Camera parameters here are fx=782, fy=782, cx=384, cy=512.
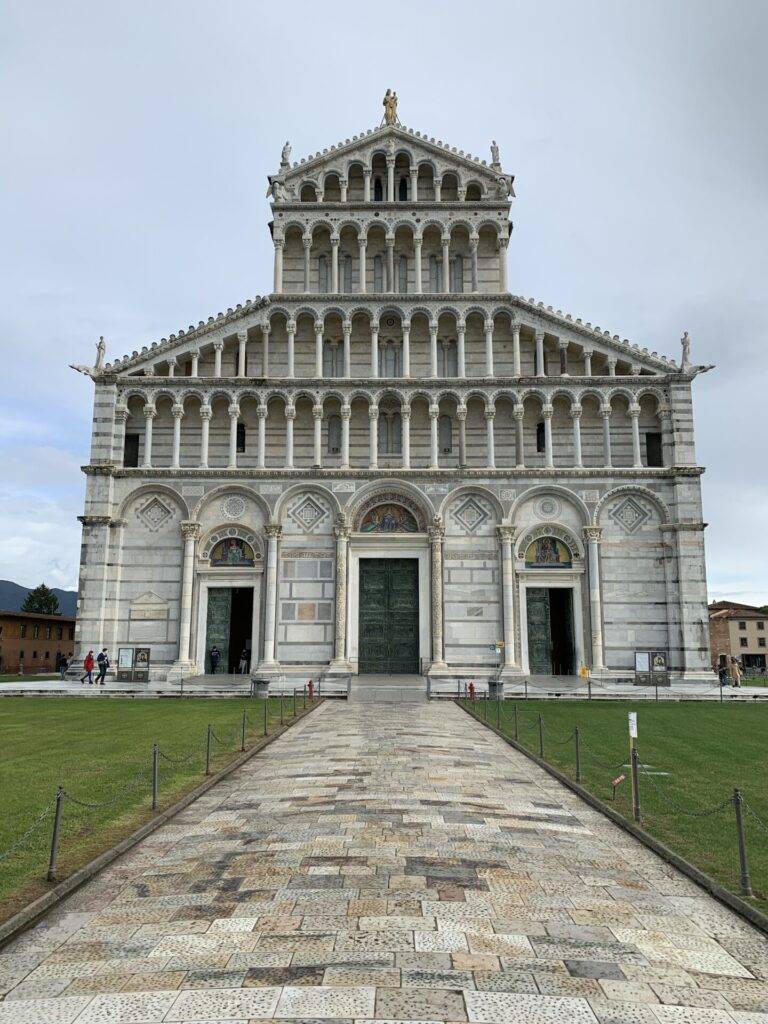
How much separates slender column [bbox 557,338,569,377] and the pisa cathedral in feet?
0.90

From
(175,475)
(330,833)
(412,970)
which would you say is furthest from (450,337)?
(412,970)

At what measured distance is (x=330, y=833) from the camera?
1015 cm

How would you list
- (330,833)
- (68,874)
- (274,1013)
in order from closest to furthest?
(274,1013), (68,874), (330,833)

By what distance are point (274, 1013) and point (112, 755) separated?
11.1 m

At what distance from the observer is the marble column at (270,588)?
34.2 meters

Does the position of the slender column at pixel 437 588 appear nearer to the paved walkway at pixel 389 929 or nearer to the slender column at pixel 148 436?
the slender column at pixel 148 436

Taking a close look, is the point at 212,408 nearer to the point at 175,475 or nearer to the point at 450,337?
the point at 175,475

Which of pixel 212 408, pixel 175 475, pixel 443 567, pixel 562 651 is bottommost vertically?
pixel 562 651

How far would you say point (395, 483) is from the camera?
35.6 meters

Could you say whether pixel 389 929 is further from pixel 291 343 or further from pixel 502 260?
pixel 502 260

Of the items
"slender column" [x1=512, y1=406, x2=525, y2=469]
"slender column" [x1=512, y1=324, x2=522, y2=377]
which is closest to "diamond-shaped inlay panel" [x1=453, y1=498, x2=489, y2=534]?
"slender column" [x1=512, y1=406, x2=525, y2=469]

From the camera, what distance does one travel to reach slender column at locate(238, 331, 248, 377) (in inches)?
1427

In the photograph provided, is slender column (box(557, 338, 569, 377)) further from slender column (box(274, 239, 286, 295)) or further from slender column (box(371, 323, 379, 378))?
slender column (box(274, 239, 286, 295))

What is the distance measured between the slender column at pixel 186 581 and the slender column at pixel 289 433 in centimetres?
501
